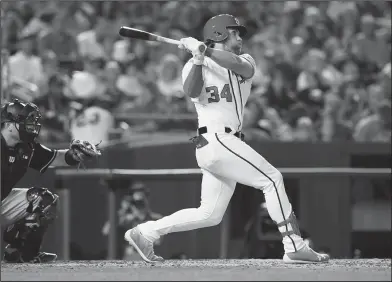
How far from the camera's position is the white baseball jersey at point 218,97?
17.4ft

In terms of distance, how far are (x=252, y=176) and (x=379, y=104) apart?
4.26 meters

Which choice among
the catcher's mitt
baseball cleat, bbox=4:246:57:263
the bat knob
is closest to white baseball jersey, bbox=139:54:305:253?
the bat knob

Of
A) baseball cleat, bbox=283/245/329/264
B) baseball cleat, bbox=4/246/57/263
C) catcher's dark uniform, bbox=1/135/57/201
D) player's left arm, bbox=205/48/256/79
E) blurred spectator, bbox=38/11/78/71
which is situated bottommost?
baseball cleat, bbox=4/246/57/263

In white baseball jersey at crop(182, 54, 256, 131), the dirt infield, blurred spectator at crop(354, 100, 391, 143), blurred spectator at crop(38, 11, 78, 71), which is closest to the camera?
the dirt infield

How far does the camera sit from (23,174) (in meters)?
5.79

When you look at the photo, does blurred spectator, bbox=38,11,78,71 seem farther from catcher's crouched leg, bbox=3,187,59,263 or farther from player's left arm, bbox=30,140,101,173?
catcher's crouched leg, bbox=3,187,59,263

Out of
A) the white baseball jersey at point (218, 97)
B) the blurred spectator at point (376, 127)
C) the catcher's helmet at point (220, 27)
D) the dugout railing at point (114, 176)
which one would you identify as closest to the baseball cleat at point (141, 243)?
the white baseball jersey at point (218, 97)

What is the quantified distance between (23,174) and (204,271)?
1.58 metres

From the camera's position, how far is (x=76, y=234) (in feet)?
26.3

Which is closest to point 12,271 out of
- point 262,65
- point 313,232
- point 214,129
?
point 214,129

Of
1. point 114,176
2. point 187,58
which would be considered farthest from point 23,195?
point 187,58

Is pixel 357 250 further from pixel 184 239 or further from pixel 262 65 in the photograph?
pixel 262 65

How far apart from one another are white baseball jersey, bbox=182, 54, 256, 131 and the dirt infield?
86 centimetres

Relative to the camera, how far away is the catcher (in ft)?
18.6
